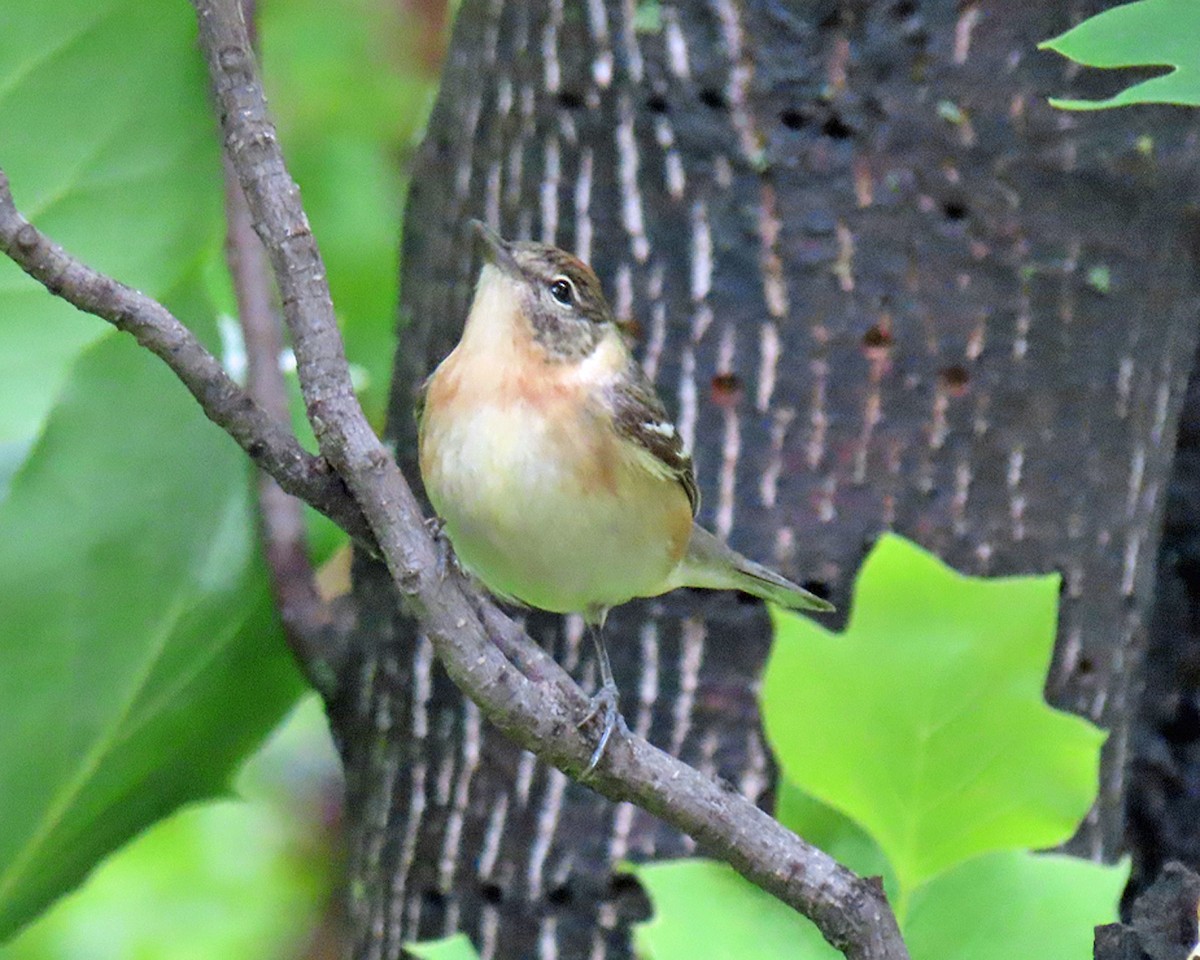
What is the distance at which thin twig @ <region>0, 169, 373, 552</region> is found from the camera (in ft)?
3.52

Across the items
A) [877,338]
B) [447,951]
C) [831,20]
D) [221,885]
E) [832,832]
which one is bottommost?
[221,885]

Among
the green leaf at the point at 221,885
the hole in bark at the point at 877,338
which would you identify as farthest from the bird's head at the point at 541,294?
the green leaf at the point at 221,885

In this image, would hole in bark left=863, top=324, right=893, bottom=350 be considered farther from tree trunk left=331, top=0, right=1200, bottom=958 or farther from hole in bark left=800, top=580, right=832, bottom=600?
hole in bark left=800, top=580, right=832, bottom=600

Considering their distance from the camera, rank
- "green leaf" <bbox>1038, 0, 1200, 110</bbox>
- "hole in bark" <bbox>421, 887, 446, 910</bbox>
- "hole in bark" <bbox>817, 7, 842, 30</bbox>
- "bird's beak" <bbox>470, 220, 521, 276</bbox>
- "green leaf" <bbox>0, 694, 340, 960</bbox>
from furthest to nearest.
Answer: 1. "green leaf" <bbox>0, 694, 340, 960</bbox>
2. "hole in bark" <bbox>421, 887, 446, 910</bbox>
3. "hole in bark" <bbox>817, 7, 842, 30</bbox>
4. "bird's beak" <bbox>470, 220, 521, 276</bbox>
5. "green leaf" <bbox>1038, 0, 1200, 110</bbox>

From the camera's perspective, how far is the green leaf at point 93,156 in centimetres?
182

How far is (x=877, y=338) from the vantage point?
6.48 ft

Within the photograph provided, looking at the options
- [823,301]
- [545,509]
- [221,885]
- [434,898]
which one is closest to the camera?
[545,509]

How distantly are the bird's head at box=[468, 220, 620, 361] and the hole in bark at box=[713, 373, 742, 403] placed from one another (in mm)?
208

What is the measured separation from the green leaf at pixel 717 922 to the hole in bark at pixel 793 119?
1.09 metres

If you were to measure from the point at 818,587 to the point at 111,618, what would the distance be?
927 mm

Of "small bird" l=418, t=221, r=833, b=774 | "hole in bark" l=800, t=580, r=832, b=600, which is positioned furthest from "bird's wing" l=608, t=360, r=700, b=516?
"hole in bark" l=800, t=580, r=832, b=600

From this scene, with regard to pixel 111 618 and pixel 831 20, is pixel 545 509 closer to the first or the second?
pixel 111 618

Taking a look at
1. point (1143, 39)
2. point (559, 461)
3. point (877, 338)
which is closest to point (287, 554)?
point (559, 461)

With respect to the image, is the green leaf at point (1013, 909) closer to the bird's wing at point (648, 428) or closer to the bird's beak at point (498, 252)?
the bird's wing at point (648, 428)
